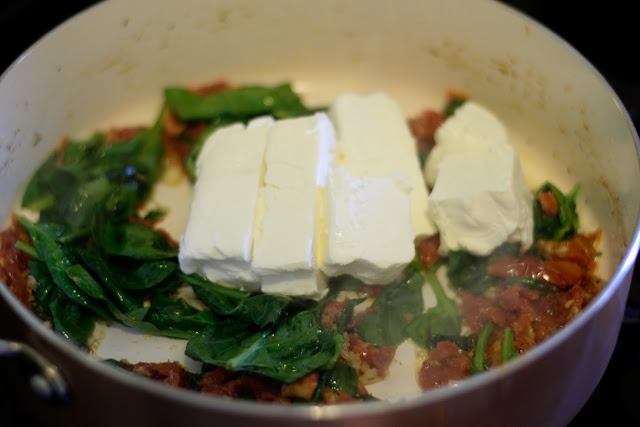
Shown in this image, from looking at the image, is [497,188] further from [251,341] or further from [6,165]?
[6,165]

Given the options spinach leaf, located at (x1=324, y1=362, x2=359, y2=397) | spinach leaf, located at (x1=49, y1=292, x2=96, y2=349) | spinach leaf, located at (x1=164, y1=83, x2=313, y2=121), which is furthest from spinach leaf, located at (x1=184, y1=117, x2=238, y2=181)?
spinach leaf, located at (x1=324, y1=362, x2=359, y2=397)

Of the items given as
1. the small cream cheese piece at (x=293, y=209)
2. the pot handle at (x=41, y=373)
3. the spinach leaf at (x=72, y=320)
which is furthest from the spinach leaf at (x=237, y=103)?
the pot handle at (x=41, y=373)

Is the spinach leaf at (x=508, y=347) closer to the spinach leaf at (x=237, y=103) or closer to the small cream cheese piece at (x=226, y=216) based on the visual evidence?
the small cream cheese piece at (x=226, y=216)

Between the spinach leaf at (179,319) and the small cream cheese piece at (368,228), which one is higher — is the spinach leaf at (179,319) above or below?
below

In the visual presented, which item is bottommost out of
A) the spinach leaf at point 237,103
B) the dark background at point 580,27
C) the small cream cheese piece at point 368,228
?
the small cream cheese piece at point 368,228

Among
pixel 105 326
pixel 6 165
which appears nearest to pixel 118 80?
pixel 6 165

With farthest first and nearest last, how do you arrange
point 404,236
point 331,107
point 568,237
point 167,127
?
point 167,127, point 331,107, point 568,237, point 404,236
